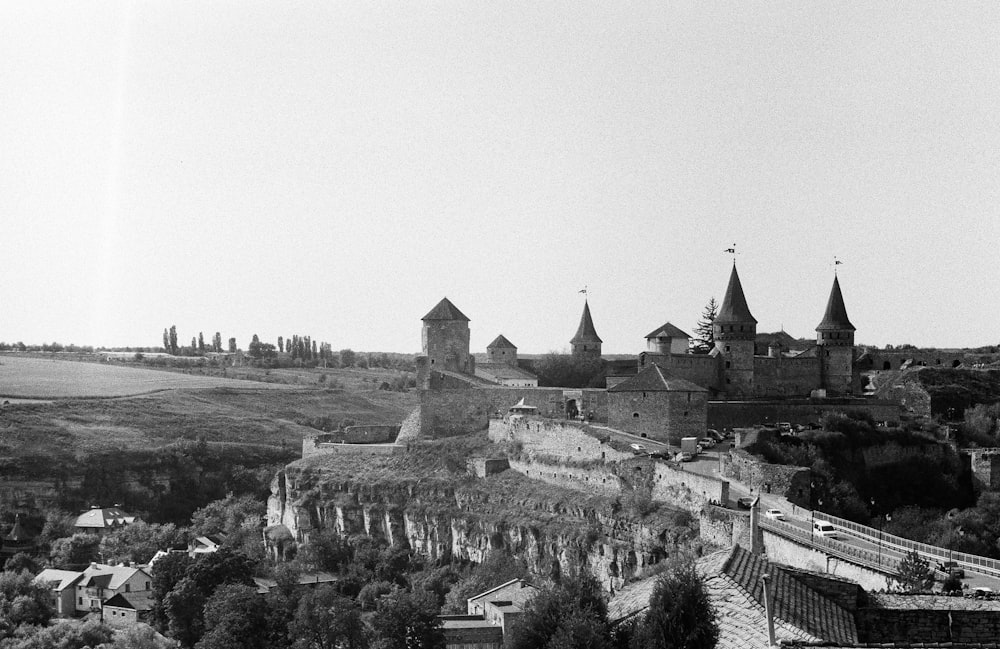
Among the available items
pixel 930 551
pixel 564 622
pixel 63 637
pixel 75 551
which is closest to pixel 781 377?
pixel 930 551

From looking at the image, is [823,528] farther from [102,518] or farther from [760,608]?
[102,518]

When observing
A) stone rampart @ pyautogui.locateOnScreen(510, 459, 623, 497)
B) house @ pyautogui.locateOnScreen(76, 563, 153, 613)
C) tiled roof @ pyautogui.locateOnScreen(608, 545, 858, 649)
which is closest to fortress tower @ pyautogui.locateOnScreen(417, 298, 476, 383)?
stone rampart @ pyautogui.locateOnScreen(510, 459, 623, 497)

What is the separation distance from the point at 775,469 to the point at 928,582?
12.5 meters

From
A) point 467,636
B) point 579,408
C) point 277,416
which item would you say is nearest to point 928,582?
point 467,636

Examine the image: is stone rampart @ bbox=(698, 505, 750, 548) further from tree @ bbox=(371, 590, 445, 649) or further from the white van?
tree @ bbox=(371, 590, 445, 649)

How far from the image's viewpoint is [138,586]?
46812 millimetres

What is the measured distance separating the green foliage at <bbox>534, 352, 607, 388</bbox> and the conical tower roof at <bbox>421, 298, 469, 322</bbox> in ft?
18.1

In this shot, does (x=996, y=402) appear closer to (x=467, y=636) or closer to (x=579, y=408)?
(x=579, y=408)

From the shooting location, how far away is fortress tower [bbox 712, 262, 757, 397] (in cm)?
5022

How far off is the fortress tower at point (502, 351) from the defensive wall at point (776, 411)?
16535mm

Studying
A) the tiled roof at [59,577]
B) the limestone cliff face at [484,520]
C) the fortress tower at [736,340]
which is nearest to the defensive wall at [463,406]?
the limestone cliff face at [484,520]

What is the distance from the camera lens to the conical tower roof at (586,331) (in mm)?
59406

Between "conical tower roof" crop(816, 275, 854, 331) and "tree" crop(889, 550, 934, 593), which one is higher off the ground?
"conical tower roof" crop(816, 275, 854, 331)

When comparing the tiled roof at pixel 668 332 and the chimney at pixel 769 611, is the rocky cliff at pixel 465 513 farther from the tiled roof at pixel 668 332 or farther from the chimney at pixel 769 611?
the chimney at pixel 769 611
